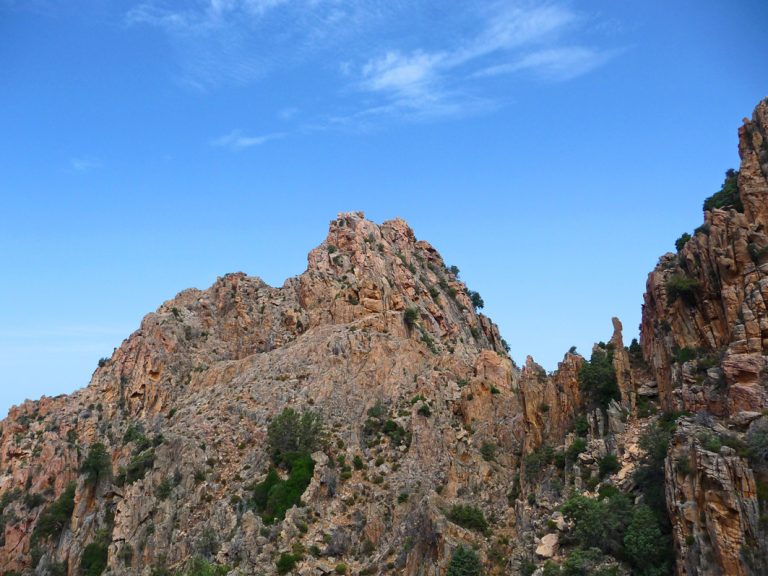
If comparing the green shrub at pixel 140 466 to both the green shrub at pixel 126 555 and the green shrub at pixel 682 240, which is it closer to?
the green shrub at pixel 126 555

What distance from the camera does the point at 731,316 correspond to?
51.3 m

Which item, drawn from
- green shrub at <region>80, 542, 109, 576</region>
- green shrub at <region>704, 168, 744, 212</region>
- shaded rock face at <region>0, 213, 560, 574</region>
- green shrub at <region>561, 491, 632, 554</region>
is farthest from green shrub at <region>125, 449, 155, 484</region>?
green shrub at <region>704, 168, 744, 212</region>

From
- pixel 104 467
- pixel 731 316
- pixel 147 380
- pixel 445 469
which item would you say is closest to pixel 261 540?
pixel 445 469

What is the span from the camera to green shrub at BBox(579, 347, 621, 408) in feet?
197

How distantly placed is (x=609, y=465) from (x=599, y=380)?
29.0 ft

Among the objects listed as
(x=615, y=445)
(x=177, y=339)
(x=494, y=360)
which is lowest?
(x=615, y=445)

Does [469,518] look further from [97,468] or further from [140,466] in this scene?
[97,468]

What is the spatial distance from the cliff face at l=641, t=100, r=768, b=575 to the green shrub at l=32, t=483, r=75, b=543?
231 feet

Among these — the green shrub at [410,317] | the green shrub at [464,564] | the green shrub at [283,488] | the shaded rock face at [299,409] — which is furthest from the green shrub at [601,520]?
the green shrub at [410,317]

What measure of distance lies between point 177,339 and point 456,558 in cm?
5763

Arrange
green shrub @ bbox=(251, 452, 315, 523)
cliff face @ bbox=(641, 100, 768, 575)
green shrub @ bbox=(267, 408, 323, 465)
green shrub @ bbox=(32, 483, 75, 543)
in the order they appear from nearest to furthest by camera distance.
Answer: cliff face @ bbox=(641, 100, 768, 575) < green shrub @ bbox=(251, 452, 315, 523) < green shrub @ bbox=(267, 408, 323, 465) < green shrub @ bbox=(32, 483, 75, 543)

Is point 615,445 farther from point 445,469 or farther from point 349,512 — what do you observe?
point 349,512

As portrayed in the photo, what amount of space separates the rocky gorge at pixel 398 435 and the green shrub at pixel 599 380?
7.8 inches

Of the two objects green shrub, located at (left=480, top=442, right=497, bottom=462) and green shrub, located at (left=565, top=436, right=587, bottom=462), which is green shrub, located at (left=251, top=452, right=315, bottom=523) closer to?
green shrub, located at (left=480, top=442, right=497, bottom=462)
